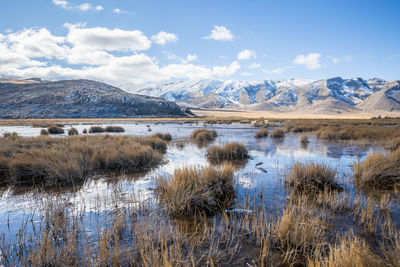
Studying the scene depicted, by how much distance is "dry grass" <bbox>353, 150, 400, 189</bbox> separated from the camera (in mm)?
5281

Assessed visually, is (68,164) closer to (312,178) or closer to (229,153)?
(229,153)

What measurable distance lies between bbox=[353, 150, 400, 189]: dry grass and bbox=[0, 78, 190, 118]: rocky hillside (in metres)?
67.6

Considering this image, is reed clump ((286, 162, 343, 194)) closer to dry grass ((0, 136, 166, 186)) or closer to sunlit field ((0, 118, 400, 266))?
sunlit field ((0, 118, 400, 266))

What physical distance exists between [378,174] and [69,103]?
7744 cm

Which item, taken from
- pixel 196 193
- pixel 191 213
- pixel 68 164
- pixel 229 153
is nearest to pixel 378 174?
pixel 196 193

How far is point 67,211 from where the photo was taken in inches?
147

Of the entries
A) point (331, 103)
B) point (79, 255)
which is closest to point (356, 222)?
point (79, 255)

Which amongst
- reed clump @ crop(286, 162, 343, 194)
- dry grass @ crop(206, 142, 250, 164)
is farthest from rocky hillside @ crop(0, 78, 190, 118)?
reed clump @ crop(286, 162, 343, 194)

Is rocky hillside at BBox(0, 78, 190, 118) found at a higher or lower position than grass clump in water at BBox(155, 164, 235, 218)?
higher

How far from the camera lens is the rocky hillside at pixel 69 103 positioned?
6144 centimetres

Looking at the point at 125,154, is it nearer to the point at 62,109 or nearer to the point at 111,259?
the point at 111,259

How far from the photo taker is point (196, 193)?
4195 millimetres

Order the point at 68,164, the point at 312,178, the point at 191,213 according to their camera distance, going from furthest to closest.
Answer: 1. the point at 68,164
2. the point at 312,178
3. the point at 191,213

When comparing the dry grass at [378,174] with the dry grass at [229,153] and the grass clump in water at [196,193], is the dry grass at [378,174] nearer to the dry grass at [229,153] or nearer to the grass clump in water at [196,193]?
the grass clump in water at [196,193]
